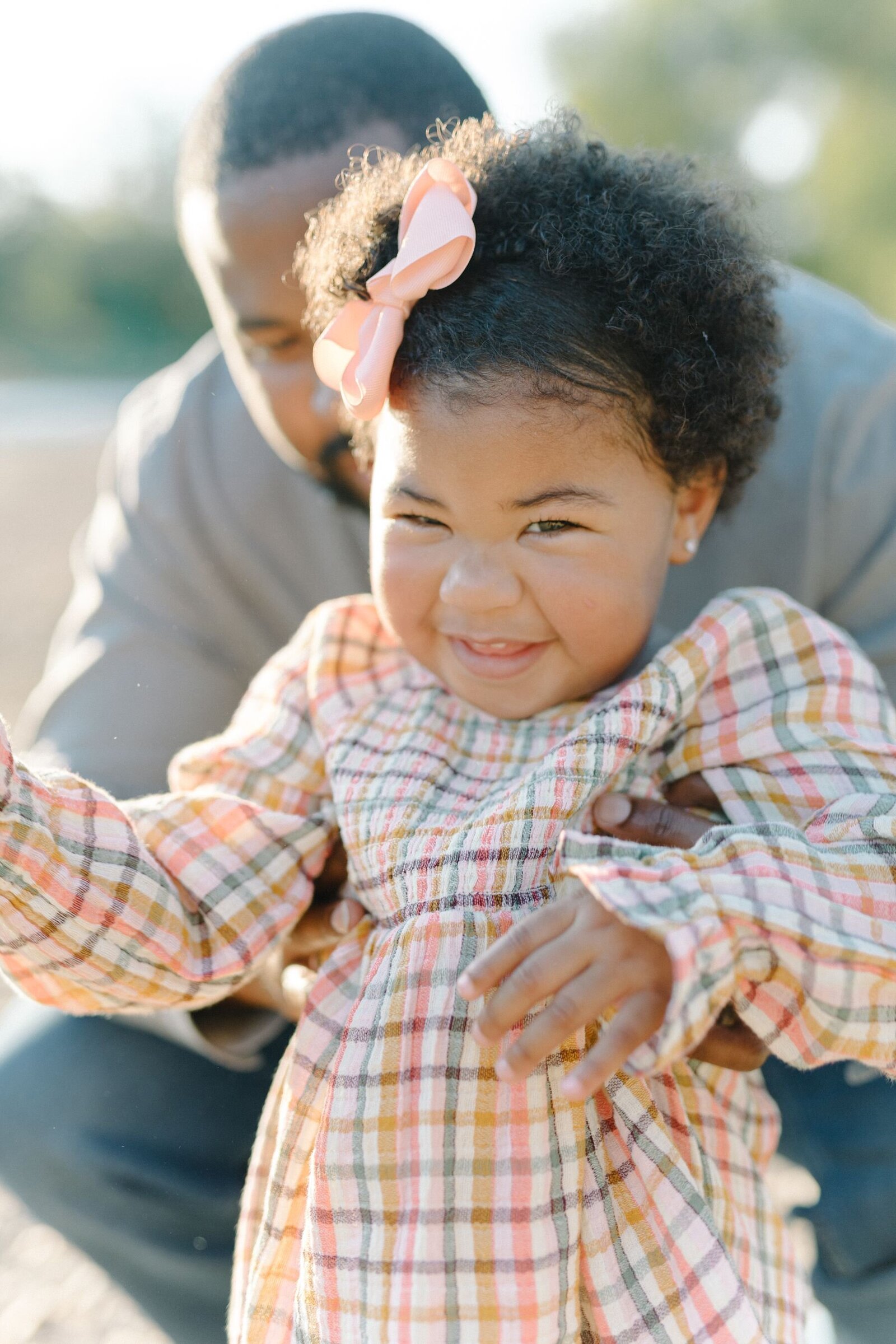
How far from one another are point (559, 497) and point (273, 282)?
2.27ft

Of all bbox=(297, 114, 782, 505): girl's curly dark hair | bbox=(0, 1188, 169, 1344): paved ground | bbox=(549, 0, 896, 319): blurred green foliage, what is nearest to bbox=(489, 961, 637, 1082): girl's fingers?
bbox=(297, 114, 782, 505): girl's curly dark hair

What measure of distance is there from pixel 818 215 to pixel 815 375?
13.7m

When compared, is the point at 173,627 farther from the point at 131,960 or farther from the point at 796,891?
the point at 796,891

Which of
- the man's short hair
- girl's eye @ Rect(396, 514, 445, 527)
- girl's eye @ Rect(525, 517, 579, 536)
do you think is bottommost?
girl's eye @ Rect(396, 514, 445, 527)

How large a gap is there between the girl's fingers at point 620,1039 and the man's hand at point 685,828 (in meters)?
0.26

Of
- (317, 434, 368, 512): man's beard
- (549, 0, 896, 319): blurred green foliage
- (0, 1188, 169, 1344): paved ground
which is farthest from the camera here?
(549, 0, 896, 319): blurred green foliage

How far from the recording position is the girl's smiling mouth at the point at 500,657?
122cm

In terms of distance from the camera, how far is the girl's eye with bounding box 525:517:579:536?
1.17m

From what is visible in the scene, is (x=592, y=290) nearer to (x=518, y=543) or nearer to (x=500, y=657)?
(x=518, y=543)

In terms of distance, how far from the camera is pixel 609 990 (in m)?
0.89

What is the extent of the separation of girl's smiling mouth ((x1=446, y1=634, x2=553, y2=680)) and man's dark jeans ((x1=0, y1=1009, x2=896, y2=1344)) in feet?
2.82

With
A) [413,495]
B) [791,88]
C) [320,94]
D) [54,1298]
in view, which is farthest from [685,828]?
[791,88]

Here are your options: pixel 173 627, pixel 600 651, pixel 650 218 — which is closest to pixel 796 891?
pixel 600 651

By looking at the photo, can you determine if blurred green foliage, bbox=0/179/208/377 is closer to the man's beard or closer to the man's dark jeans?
the man's beard
